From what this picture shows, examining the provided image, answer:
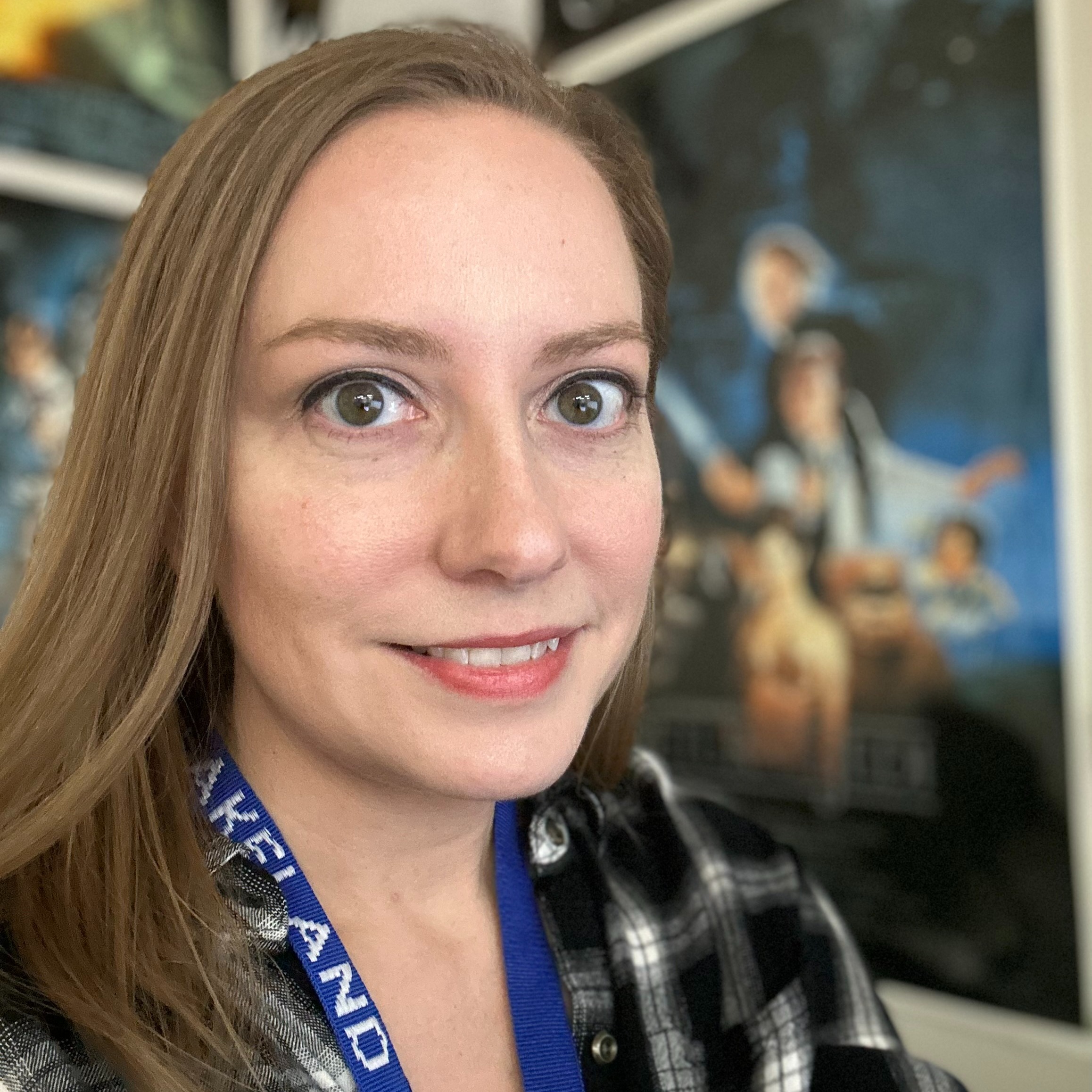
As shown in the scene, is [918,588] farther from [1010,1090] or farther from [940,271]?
[1010,1090]

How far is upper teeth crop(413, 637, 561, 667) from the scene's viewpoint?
746mm

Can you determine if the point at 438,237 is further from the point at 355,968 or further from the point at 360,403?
the point at 355,968

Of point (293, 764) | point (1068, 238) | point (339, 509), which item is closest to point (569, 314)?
point (339, 509)

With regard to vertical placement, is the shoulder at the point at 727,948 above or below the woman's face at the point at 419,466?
below

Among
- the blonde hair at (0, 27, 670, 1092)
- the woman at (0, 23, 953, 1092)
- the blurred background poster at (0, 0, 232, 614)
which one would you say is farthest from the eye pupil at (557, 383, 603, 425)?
the blurred background poster at (0, 0, 232, 614)

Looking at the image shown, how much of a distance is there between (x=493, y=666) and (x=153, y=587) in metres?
0.28

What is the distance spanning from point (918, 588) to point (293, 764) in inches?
38.1

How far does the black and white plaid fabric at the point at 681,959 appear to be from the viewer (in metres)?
0.84

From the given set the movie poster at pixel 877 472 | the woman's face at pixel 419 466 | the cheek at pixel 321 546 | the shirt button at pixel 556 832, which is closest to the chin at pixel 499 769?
the woman's face at pixel 419 466

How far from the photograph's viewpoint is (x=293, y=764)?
0.83m

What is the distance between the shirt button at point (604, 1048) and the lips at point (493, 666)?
32 centimetres

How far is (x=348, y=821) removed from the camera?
82 cm

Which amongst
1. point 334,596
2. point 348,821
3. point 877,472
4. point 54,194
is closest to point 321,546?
point 334,596

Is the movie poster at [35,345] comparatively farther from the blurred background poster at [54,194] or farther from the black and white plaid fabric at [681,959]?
the black and white plaid fabric at [681,959]
